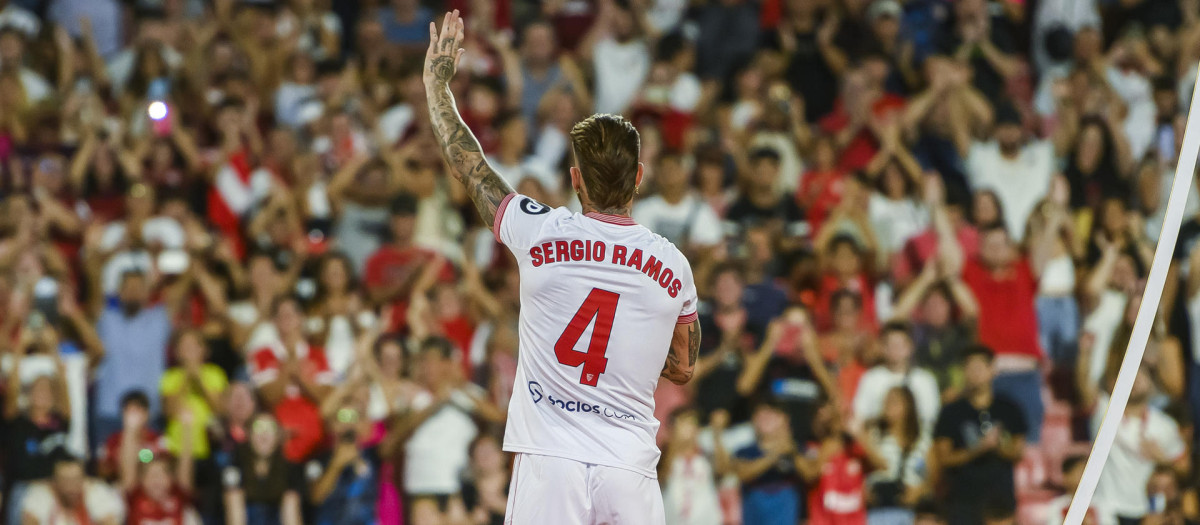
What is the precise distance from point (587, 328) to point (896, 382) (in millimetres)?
6327

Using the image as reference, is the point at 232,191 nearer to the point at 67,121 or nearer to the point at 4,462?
the point at 67,121

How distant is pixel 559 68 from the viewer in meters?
12.8

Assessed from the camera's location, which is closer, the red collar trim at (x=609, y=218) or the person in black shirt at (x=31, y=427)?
the red collar trim at (x=609, y=218)

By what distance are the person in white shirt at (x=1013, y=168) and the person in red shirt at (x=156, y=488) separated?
263 inches

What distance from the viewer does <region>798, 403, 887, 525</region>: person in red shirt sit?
10.1 metres

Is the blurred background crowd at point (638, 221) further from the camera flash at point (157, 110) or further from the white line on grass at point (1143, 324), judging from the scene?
the white line on grass at point (1143, 324)

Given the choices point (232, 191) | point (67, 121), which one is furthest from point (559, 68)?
point (67, 121)

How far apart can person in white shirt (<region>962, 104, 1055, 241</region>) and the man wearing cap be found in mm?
4511

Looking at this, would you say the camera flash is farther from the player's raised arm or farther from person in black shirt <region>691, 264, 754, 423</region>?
the player's raised arm

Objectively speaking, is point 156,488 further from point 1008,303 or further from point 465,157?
point 1008,303

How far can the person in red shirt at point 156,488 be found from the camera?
1023 centimetres

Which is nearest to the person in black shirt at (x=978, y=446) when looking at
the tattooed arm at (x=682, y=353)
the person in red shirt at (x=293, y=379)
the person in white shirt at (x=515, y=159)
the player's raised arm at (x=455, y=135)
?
the person in white shirt at (x=515, y=159)

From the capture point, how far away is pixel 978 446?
10.3 m

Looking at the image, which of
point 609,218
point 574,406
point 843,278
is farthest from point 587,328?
point 843,278
